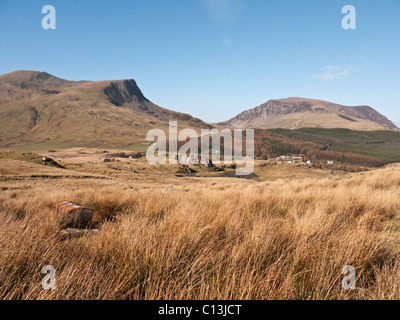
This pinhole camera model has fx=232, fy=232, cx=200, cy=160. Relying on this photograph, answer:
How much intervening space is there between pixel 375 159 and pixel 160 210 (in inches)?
8172

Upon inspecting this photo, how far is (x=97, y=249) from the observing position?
2625mm

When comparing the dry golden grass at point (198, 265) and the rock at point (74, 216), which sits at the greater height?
the dry golden grass at point (198, 265)

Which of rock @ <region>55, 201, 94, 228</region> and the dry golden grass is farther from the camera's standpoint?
rock @ <region>55, 201, 94, 228</region>

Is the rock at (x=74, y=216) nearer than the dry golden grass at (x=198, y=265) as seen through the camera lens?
No

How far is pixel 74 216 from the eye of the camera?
4.75m

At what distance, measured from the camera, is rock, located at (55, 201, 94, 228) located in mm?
4502

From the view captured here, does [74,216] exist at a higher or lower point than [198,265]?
lower

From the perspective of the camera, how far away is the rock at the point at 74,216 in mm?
4502

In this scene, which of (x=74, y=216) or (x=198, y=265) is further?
(x=74, y=216)

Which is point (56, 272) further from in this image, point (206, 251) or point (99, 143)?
point (99, 143)

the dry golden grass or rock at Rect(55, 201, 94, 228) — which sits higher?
the dry golden grass

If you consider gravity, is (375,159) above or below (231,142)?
below
